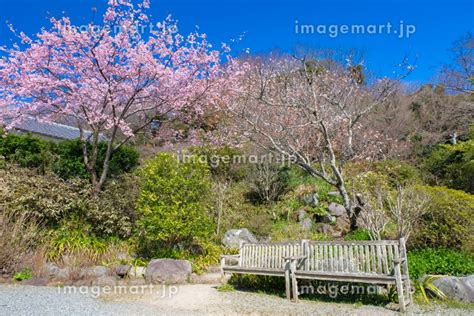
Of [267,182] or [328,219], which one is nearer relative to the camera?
[328,219]

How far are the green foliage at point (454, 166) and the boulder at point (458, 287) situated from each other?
563cm

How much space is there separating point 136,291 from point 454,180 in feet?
32.4

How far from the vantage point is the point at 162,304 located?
5.28 m

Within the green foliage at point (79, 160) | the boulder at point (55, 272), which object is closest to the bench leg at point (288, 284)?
the boulder at point (55, 272)

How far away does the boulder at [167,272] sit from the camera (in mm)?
6512

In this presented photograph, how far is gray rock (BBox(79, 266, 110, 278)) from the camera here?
21.6 feet

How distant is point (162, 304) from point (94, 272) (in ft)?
6.76

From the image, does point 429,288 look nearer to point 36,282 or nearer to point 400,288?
point 400,288

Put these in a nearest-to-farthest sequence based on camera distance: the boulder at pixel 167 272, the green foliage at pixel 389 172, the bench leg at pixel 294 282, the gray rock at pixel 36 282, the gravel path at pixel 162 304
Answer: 1. the gravel path at pixel 162 304
2. the bench leg at pixel 294 282
3. the gray rock at pixel 36 282
4. the boulder at pixel 167 272
5. the green foliage at pixel 389 172

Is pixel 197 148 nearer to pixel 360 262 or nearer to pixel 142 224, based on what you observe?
pixel 142 224

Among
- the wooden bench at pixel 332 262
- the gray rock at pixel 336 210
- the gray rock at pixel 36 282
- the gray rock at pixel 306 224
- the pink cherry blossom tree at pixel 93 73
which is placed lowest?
the gray rock at pixel 36 282

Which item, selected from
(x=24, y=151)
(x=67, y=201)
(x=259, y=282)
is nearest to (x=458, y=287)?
(x=259, y=282)

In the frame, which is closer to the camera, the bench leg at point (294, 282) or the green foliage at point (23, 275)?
the bench leg at point (294, 282)

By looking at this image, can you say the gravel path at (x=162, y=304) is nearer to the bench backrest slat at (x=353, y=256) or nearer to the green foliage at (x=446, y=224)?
the bench backrest slat at (x=353, y=256)
